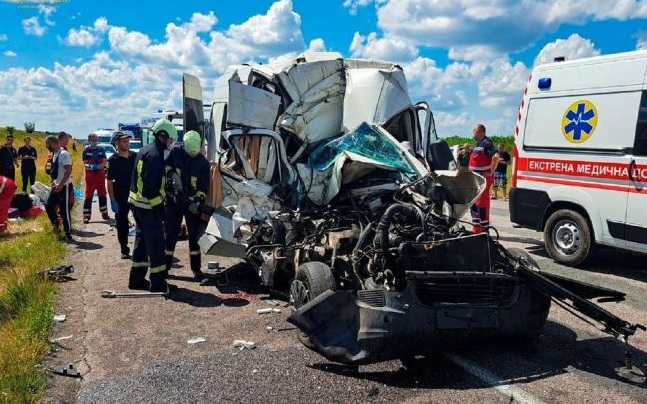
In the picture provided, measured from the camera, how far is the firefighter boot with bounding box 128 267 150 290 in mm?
5773

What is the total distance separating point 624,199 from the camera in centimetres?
621

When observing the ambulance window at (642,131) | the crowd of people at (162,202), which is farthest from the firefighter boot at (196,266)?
the ambulance window at (642,131)

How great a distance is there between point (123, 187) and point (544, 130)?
594cm

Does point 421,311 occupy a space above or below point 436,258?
below

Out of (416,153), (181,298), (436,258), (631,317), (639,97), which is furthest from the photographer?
(416,153)

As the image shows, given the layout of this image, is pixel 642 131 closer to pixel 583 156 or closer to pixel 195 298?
pixel 583 156

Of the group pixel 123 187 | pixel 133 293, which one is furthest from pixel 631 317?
pixel 123 187

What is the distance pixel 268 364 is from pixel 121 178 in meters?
4.72

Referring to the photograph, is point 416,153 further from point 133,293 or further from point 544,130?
point 133,293

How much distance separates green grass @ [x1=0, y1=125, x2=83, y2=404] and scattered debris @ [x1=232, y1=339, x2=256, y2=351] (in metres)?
1.35

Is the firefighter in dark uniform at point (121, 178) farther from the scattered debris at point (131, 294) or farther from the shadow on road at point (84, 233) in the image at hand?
the shadow on road at point (84, 233)

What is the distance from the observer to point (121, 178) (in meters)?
7.51

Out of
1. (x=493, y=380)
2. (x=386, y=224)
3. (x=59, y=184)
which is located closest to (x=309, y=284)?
(x=386, y=224)

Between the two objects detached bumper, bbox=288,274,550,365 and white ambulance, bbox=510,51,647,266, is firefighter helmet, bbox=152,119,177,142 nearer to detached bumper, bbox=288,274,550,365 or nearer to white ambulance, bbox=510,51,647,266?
detached bumper, bbox=288,274,550,365
